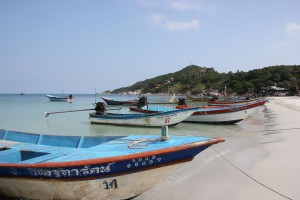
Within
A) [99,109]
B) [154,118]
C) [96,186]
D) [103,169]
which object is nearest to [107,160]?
[103,169]

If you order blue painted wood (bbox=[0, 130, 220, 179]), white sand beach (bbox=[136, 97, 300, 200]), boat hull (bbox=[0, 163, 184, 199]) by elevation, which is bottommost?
white sand beach (bbox=[136, 97, 300, 200])

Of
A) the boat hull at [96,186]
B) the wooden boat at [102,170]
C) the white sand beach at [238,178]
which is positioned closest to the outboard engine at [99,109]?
the white sand beach at [238,178]

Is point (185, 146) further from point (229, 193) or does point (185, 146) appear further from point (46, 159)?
point (46, 159)

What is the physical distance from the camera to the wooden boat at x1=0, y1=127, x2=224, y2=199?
5.15m

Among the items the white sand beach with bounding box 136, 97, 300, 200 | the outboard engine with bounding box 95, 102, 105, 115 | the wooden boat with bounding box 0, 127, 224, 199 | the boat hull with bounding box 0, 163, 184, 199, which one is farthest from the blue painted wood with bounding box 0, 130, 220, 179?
the outboard engine with bounding box 95, 102, 105, 115

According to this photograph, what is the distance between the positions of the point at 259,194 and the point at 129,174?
8.88 ft

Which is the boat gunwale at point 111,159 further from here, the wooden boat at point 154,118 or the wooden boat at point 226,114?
the wooden boat at point 226,114

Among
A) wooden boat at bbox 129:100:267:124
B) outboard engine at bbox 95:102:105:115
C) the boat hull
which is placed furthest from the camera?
outboard engine at bbox 95:102:105:115

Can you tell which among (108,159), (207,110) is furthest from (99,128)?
(108,159)

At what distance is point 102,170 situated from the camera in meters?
5.22

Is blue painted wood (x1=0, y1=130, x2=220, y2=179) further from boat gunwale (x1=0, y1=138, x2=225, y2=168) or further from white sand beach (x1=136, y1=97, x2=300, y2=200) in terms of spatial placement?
white sand beach (x1=136, y1=97, x2=300, y2=200)

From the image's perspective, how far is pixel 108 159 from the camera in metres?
5.04

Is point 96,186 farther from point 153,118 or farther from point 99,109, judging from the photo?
point 99,109

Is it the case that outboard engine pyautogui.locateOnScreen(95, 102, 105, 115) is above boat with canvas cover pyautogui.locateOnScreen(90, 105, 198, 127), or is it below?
above
